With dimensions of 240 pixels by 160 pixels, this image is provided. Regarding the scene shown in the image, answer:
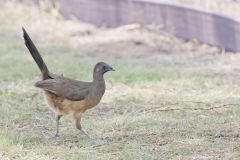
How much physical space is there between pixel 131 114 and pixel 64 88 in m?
1.36

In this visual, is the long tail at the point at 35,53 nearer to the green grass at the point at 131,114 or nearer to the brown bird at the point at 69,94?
the brown bird at the point at 69,94

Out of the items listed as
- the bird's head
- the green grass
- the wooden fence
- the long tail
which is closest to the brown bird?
the long tail

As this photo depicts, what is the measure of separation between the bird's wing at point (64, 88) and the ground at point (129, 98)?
1.23 ft

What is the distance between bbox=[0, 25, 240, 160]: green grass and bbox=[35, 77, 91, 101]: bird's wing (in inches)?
14.9

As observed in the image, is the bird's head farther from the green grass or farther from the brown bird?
the green grass

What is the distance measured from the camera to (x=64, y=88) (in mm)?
6711

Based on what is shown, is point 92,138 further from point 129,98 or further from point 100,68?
point 129,98

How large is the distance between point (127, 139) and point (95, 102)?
16.3 inches

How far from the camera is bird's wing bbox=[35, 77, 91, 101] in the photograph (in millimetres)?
6641

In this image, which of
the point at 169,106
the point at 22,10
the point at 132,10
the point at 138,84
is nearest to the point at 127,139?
the point at 169,106

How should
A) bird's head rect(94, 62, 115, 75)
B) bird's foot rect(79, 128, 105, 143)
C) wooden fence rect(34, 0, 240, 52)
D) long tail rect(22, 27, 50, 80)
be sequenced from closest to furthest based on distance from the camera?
bird's foot rect(79, 128, 105, 143) < long tail rect(22, 27, 50, 80) < bird's head rect(94, 62, 115, 75) < wooden fence rect(34, 0, 240, 52)

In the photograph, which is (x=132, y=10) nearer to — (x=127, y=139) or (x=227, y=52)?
(x=227, y=52)

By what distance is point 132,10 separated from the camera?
13289 millimetres

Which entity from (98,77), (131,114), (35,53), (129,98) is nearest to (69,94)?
(98,77)
